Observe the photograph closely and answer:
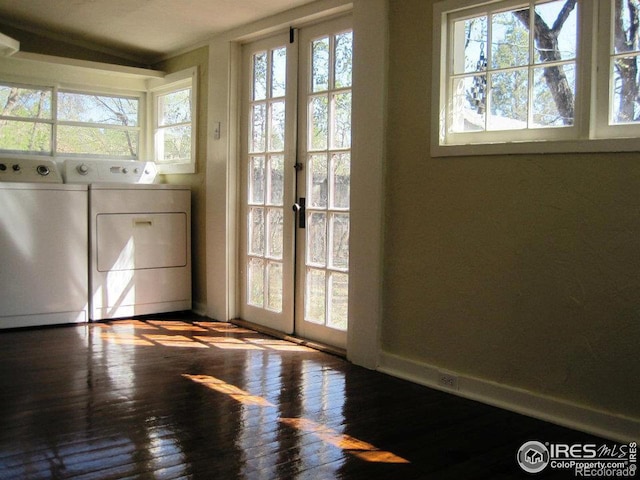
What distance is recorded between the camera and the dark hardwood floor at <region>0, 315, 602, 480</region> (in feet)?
7.57

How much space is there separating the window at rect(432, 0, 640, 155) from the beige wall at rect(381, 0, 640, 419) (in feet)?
0.28

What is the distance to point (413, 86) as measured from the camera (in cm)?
338

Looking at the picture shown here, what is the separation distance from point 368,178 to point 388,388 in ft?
3.75

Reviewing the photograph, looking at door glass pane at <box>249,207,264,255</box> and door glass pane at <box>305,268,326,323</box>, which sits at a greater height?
door glass pane at <box>249,207,264,255</box>

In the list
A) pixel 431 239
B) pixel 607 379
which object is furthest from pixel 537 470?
pixel 431 239

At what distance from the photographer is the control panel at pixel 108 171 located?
5141mm

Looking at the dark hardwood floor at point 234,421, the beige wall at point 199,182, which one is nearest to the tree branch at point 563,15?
the dark hardwood floor at point 234,421

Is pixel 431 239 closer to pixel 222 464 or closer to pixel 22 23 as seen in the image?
pixel 222 464

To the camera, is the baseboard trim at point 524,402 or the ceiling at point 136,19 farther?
the ceiling at point 136,19

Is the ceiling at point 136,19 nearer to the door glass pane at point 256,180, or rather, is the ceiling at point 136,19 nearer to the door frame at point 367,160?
the door frame at point 367,160

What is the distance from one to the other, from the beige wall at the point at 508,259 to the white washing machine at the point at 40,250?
2426 mm

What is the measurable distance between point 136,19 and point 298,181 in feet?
5.50

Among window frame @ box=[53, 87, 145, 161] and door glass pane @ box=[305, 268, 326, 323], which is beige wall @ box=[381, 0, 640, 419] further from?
window frame @ box=[53, 87, 145, 161]

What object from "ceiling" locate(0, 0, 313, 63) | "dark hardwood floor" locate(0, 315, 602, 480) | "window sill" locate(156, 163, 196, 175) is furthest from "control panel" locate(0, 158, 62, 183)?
"dark hardwood floor" locate(0, 315, 602, 480)
